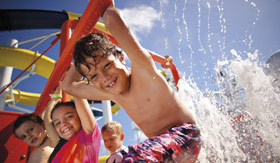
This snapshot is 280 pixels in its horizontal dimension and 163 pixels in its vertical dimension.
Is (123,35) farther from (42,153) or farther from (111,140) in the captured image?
(42,153)

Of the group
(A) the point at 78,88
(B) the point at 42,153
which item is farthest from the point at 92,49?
(B) the point at 42,153

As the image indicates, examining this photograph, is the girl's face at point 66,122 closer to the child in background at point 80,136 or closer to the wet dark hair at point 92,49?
the child in background at point 80,136

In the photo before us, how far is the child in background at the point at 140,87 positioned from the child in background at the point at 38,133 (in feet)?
3.70

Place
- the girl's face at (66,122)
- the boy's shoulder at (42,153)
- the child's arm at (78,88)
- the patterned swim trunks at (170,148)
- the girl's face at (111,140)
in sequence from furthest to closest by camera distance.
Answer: the girl's face at (111,140), the boy's shoulder at (42,153), the girl's face at (66,122), the child's arm at (78,88), the patterned swim trunks at (170,148)

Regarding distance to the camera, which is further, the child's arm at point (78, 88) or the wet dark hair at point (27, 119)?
the wet dark hair at point (27, 119)

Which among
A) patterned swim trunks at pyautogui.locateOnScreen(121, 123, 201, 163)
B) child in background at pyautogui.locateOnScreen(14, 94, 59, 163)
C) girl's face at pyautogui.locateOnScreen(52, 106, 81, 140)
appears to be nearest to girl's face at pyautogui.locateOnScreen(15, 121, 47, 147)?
child in background at pyautogui.locateOnScreen(14, 94, 59, 163)

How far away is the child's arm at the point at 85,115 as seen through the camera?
4.80 feet

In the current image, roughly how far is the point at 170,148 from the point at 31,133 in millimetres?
1958

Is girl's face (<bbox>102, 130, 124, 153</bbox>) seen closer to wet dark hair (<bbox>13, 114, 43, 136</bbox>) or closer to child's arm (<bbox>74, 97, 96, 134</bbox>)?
child's arm (<bbox>74, 97, 96, 134</bbox>)

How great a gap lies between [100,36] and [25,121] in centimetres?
168

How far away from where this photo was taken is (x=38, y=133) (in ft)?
6.76

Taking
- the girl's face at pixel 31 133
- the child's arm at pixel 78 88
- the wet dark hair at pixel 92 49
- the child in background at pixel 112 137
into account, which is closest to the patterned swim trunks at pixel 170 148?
the wet dark hair at pixel 92 49

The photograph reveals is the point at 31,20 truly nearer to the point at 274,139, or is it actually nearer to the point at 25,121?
the point at 25,121

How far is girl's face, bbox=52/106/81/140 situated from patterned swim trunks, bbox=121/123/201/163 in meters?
0.97
